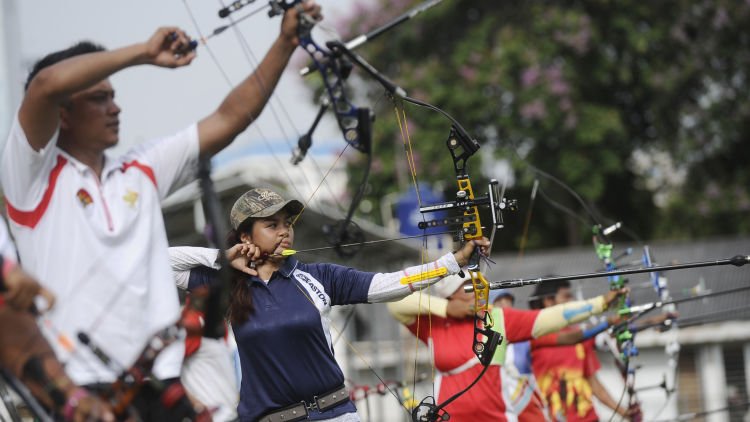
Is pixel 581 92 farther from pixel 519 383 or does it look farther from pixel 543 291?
pixel 519 383

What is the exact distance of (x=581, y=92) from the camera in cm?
3033

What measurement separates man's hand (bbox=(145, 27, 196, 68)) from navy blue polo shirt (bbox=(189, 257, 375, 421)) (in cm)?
196

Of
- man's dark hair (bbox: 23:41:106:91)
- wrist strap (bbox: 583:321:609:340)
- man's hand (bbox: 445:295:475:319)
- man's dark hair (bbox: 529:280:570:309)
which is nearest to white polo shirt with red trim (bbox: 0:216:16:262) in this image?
man's dark hair (bbox: 23:41:106:91)

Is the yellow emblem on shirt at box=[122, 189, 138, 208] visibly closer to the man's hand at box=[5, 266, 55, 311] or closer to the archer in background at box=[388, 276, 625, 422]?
the man's hand at box=[5, 266, 55, 311]

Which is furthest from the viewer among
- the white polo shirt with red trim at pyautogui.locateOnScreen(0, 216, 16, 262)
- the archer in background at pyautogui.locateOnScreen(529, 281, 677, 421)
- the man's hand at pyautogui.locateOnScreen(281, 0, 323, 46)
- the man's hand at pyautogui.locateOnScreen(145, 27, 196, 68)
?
the archer in background at pyautogui.locateOnScreen(529, 281, 677, 421)

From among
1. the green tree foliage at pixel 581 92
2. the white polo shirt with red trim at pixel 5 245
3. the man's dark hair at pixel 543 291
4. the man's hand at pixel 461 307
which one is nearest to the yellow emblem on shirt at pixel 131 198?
the white polo shirt with red trim at pixel 5 245

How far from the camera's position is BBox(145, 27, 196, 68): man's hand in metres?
3.56

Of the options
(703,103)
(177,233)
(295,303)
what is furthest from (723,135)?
(295,303)

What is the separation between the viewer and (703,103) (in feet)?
99.5

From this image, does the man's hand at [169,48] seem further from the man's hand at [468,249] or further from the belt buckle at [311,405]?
the belt buckle at [311,405]

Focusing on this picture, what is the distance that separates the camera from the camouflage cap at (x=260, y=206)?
18.1 feet

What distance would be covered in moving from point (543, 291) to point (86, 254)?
265 inches

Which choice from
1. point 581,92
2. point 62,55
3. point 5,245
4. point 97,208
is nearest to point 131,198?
point 97,208

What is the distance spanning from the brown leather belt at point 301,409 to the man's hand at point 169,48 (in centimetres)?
222
